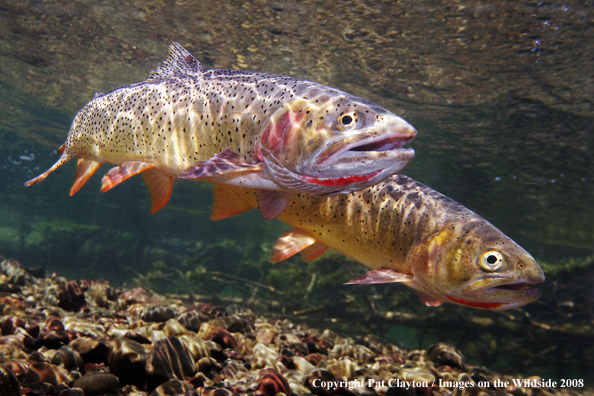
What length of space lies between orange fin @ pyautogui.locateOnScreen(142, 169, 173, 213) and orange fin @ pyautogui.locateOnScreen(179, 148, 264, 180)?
1.07m

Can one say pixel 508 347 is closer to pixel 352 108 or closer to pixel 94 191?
pixel 352 108

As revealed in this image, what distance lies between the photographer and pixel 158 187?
3.26 m

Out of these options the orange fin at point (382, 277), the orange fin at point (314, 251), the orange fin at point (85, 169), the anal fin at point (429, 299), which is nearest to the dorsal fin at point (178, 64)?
the orange fin at point (85, 169)

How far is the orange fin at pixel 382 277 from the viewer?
8.79 feet

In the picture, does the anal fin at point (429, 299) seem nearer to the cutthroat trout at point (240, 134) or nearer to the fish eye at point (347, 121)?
the cutthroat trout at point (240, 134)

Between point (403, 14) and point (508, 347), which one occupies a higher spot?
point (403, 14)

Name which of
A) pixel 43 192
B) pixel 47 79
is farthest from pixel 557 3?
pixel 43 192

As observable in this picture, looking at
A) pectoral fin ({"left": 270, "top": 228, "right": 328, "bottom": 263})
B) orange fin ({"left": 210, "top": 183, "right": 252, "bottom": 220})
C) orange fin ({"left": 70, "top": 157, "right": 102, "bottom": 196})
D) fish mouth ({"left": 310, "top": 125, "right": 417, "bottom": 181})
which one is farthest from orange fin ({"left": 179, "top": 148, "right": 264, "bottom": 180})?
orange fin ({"left": 70, "top": 157, "right": 102, "bottom": 196})

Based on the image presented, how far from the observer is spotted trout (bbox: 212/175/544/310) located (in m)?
2.51

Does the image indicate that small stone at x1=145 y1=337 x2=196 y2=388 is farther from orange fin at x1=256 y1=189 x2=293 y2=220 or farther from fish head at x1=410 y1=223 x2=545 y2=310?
fish head at x1=410 y1=223 x2=545 y2=310

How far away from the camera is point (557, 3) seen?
7824 mm

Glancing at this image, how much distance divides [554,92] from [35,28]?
19.2 m

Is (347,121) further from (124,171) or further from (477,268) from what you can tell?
(124,171)

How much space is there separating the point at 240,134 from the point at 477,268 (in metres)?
2.20
